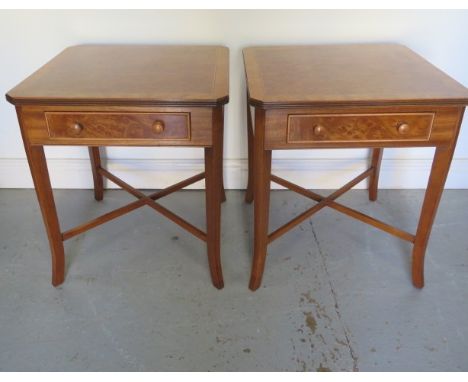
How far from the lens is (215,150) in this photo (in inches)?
49.1

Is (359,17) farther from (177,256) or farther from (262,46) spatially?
(177,256)

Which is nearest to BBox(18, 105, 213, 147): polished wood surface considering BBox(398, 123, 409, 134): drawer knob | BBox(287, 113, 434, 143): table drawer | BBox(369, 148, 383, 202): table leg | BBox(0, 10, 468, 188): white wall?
BBox(287, 113, 434, 143): table drawer

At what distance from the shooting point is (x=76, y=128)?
1220mm

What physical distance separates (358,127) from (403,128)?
0.12 m

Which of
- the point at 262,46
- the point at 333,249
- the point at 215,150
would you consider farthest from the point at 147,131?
the point at 333,249

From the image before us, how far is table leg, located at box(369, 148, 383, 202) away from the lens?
190cm

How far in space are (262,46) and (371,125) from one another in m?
0.63

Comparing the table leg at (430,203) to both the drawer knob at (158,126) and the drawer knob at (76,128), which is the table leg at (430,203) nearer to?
the drawer knob at (158,126)

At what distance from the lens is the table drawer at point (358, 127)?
1.19 m

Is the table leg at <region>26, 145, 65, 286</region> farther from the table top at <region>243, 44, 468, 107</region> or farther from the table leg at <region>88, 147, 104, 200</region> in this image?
Answer: the table top at <region>243, 44, 468, 107</region>

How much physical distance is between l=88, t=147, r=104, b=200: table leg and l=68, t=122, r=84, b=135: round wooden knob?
64cm

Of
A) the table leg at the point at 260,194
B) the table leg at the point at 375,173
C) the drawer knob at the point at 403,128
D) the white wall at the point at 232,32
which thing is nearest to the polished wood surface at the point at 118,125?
the table leg at the point at 260,194

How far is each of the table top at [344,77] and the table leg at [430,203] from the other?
0.19 m

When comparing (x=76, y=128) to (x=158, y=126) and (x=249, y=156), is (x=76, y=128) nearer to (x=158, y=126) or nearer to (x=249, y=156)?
(x=158, y=126)
